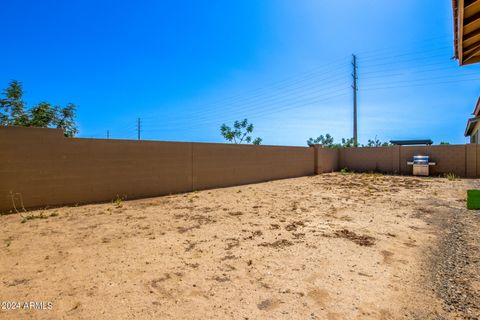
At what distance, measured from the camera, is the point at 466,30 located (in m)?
2.23

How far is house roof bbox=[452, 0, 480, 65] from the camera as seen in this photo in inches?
76.5

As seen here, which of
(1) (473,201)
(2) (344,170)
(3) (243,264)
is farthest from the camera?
(2) (344,170)

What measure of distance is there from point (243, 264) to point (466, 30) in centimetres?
315

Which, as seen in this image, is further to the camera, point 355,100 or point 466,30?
point 355,100

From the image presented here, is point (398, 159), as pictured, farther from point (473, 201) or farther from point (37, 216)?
point (37, 216)

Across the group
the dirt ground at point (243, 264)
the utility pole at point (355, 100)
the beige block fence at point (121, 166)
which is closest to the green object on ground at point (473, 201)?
the dirt ground at point (243, 264)

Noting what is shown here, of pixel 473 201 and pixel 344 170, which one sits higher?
pixel 344 170

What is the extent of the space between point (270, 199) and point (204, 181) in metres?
2.70

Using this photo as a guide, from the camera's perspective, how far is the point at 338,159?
16.0m

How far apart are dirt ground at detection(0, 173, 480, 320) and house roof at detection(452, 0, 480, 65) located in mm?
2282

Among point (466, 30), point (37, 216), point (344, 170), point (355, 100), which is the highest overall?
point (355, 100)

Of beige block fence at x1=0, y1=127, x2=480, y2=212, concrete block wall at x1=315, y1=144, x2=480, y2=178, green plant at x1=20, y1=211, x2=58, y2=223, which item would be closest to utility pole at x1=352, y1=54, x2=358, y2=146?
A: concrete block wall at x1=315, y1=144, x2=480, y2=178

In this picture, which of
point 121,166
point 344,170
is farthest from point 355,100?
point 121,166

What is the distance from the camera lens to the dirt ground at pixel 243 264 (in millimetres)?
2004
